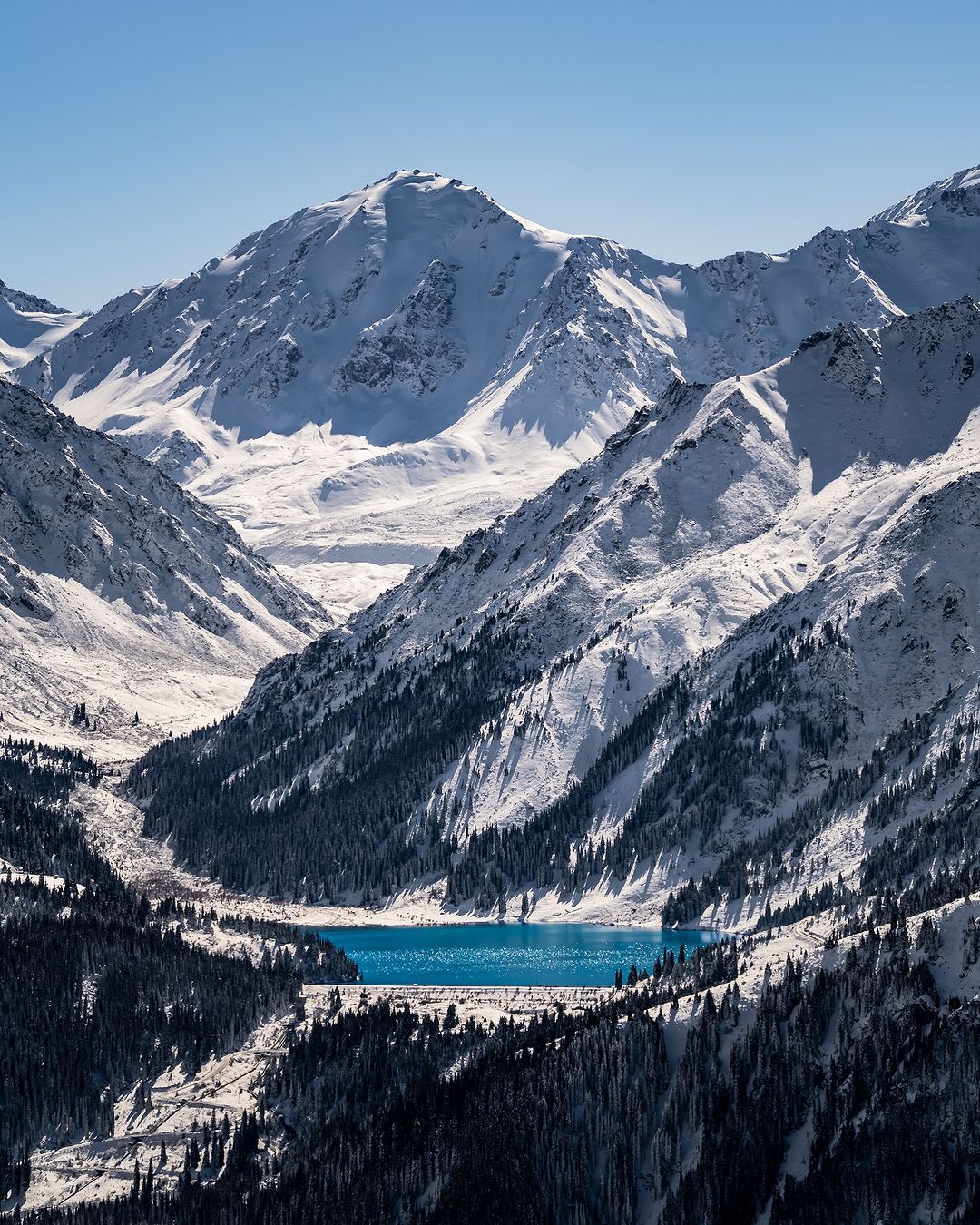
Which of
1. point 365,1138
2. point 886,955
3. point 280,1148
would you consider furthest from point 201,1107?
point 886,955

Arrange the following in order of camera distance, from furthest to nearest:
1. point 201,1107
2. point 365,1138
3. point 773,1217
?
point 201,1107
point 365,1138
point 773,1217

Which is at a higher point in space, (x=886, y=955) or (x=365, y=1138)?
(x=886, y=955)

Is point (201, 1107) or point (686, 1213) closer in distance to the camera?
point (686, 1213)

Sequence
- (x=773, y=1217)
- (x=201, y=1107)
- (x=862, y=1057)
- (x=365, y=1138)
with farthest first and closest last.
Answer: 1. (x=201, y=1107)
2. (x=365, y=1138)
3. (x=862, y=1057)
4. (x=773, y=1217)

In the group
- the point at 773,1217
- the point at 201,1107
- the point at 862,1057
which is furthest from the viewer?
the point at 201,1107

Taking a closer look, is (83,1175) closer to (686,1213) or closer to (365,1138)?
(365,1138)

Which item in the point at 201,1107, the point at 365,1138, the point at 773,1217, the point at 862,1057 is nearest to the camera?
the point at 773,1217

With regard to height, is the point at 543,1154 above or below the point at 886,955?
below

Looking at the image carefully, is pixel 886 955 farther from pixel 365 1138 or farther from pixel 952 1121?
pixel 365 1138

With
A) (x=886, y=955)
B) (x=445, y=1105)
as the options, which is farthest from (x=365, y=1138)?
(x=886, y=955)
